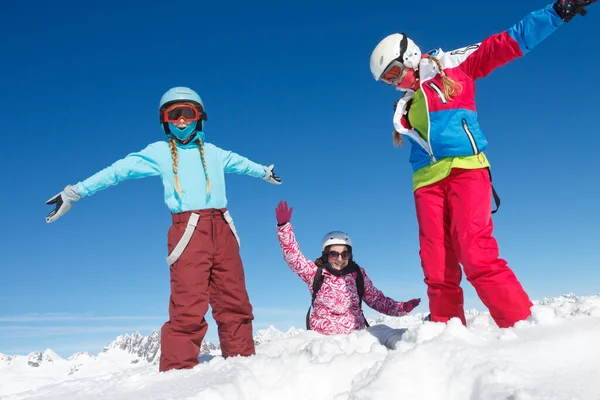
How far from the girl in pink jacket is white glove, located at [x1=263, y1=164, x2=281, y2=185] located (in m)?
0.57

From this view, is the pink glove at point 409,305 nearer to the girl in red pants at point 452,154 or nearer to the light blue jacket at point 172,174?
Answer: the girl in red pants at point 452,154

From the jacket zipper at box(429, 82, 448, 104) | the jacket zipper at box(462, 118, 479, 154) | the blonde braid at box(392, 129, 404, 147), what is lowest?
the jacket zipper at box(462, 118, 479, 154)

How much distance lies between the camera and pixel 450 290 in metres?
4.69

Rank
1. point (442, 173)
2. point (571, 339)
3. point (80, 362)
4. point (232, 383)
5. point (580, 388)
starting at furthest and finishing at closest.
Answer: point (80, 362), point (442, 173), point (232, 383), point (571, 339), point (580, 388)

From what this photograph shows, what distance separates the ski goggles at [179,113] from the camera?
550cm

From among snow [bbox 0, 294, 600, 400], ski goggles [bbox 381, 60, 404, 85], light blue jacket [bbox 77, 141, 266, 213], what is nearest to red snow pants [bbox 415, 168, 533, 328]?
snow [bbox 0, 294, 600, 400]

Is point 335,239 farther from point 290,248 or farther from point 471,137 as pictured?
point 471,137

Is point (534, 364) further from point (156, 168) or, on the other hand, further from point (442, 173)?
point (156, 168)

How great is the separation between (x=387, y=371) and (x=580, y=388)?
0.98 m

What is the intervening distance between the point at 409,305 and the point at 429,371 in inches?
166

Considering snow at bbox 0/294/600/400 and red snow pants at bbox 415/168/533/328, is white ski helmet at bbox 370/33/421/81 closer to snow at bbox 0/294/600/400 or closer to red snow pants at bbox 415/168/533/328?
red snow pants at bbox 415/168/533/328

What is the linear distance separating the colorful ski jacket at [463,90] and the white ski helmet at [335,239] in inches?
95.8

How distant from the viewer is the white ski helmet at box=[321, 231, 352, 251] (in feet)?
22.9

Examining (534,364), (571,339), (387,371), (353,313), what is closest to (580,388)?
(534,364)
